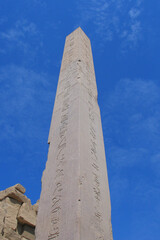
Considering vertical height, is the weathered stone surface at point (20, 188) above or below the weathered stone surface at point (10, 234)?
above

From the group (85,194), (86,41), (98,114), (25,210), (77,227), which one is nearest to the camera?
(77,227)

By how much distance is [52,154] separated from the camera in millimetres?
3736

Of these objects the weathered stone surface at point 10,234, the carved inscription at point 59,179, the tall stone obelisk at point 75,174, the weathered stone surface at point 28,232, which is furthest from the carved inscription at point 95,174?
the weathered stone surface at point 28,232

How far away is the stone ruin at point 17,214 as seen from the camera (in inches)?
184

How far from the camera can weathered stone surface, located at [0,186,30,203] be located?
504 cm

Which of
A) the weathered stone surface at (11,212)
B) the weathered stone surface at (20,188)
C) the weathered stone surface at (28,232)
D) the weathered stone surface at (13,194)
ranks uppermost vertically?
the weathered stone surface at (20,188)

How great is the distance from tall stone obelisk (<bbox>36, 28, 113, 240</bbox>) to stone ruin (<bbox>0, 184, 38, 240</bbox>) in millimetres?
1682

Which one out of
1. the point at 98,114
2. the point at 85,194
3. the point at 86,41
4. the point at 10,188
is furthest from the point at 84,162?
the point at 86,41

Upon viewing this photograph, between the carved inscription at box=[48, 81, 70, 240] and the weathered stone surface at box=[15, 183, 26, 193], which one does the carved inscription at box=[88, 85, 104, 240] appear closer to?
the carved inscription at box=[48, 81, 70, 240]

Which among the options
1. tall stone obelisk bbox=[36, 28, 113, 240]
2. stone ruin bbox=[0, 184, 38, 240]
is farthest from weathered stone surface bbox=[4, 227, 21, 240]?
tall stone obelisk bbox=[36, 28, 113, 240]

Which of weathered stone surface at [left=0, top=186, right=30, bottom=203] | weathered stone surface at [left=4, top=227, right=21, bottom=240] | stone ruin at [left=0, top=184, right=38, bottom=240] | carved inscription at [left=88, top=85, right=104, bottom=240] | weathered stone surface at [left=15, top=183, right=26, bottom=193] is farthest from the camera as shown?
weathered stone surface at [left=15, top=183, right=26, bottom=193]

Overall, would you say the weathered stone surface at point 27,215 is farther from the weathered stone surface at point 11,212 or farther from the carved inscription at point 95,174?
the carved inscription at point 95,174

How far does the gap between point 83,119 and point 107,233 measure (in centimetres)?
168

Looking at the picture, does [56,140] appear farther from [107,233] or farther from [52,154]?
[107,233]
